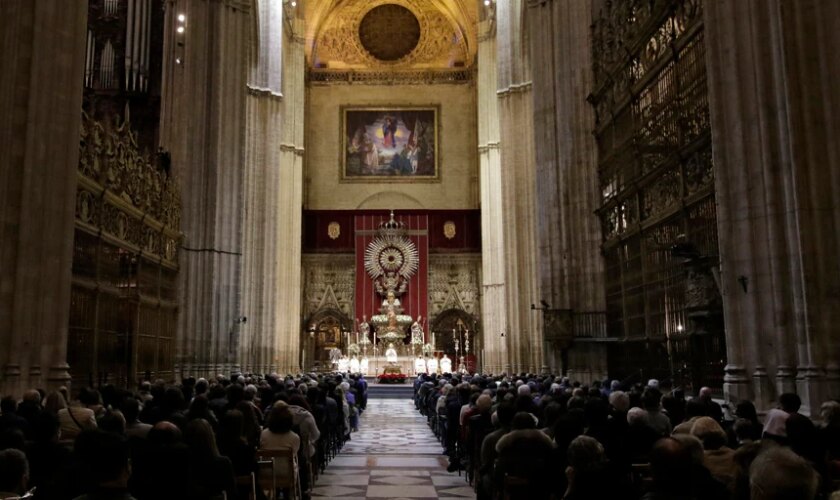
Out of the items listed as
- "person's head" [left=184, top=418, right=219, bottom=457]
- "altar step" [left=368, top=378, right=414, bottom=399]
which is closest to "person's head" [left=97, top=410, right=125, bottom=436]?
"person's head" [left=184, top=418, right=219, bottom=457]

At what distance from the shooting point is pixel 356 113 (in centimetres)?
4119

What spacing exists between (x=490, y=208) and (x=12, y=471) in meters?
31.3

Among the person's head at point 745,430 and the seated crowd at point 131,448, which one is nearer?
the seated crowd at point 131,448

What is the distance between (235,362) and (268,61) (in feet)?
46.7

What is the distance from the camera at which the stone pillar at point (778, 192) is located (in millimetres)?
8258

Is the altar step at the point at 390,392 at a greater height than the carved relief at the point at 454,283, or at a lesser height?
lesser

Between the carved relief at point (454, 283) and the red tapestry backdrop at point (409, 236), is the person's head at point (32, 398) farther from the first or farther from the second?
the carved relief at point (454, 283)

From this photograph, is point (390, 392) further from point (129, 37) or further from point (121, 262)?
point (129, 37)

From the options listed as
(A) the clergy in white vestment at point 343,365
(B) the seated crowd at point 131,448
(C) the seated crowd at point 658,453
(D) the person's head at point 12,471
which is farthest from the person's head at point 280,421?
(A) the clergy in white vestment at point 343,365

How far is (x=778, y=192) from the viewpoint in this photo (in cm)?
879

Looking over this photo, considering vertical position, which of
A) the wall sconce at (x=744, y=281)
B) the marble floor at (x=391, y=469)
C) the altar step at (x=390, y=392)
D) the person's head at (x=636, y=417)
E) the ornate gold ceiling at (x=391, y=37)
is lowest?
the marble floor at (x=391, y=469)

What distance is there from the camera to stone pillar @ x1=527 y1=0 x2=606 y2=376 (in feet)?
60.3

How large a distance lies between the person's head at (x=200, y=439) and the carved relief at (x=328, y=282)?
106 ft

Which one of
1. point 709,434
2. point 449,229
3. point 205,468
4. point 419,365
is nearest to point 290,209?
point 449,229
